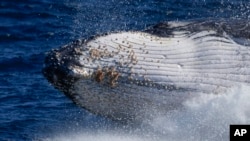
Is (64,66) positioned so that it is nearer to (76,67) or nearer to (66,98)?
(76,67)

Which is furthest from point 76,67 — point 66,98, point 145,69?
point 66,98

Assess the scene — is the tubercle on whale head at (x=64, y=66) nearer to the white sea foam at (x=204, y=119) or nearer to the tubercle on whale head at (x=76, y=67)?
the tubercle on whale head at (x=76, y=67)

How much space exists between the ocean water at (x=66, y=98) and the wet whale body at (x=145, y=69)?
0.24 m

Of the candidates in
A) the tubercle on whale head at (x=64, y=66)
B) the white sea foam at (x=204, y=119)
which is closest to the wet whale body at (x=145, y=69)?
the tubercle on whale head at (x=64, y=66)

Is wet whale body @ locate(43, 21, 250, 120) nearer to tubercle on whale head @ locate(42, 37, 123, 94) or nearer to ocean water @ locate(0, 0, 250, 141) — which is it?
tubercle on whale head @ locate(42, 37, 123, 94)

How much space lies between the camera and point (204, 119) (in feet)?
27.9

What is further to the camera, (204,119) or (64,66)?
(204,119)

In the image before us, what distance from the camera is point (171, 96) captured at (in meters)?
8.08

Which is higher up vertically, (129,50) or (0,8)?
(0,8)

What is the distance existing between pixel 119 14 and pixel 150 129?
45.4ft

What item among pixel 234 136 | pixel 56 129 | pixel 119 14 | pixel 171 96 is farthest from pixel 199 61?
pixel 119 14

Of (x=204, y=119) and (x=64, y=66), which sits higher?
(x=64, y=66)

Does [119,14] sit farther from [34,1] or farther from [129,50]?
[129,50]

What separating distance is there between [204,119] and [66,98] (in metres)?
6.42
